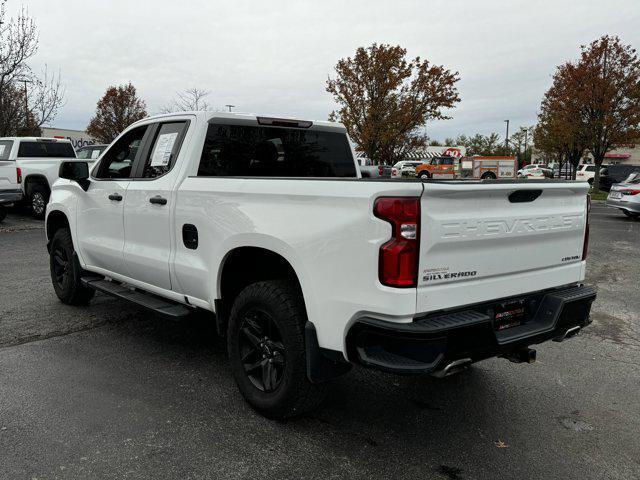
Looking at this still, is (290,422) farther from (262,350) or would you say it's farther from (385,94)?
(385,94)

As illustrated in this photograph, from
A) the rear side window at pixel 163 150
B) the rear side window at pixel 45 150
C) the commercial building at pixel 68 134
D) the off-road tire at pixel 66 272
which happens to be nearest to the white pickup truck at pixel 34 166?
the rear side window at pixel 45 150

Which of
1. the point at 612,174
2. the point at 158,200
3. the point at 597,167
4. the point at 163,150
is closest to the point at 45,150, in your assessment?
the point at 163,150

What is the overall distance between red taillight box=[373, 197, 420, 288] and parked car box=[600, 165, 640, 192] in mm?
29738

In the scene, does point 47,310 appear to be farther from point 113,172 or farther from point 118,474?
point 118,474

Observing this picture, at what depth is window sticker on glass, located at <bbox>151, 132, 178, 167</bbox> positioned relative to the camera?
4238 millimetres

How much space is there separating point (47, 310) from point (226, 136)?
10.0 ft

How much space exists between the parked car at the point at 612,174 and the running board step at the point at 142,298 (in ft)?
95.6

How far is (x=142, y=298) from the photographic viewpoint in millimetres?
4434

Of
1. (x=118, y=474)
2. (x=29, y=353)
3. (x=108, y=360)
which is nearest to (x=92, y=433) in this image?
(x=118, y=474)

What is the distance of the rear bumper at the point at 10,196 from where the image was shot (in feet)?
41.9

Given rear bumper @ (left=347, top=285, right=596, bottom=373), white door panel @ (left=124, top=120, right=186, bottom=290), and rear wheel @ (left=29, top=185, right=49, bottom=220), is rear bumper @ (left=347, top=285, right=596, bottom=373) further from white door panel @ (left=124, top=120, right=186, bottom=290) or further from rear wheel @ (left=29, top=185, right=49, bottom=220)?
rear wheel @ (left=29, top=185, right=49, bottom=220)

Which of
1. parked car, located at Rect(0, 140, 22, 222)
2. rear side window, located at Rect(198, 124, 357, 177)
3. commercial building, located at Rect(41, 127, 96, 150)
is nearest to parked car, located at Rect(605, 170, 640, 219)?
rear side window, located at Rect(198, 124, 357, 177)

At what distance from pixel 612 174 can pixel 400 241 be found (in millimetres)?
30818

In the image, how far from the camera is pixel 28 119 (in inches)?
949
